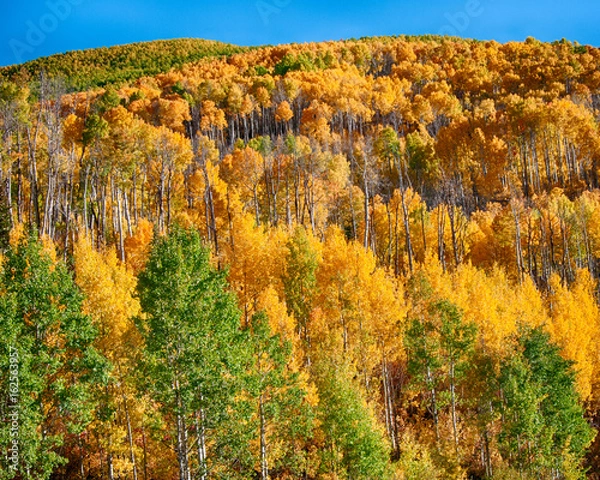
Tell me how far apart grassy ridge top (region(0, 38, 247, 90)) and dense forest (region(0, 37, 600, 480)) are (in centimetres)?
7665

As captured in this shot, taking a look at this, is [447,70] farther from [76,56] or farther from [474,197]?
[76,56]

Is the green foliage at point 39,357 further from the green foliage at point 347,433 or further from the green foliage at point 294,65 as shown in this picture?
the green foliage at point 294,65

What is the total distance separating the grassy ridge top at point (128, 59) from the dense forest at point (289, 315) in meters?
76.7

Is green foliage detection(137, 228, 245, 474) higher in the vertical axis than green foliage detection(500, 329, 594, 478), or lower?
higher

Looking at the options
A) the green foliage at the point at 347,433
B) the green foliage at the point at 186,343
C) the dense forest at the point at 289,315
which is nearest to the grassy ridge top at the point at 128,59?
the dense forest at the point at 289,315

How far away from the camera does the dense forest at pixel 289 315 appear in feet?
65.4

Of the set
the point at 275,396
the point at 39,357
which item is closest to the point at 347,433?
the point at 275,396

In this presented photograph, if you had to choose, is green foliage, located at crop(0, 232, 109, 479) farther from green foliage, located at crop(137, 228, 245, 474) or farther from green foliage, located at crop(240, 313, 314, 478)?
green foliage, located at crop(240, 313, 314, 478)

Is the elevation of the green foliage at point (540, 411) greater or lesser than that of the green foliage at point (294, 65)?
lesser

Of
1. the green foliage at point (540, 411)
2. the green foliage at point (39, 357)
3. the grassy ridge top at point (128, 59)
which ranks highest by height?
the grassy ridge top at point (128, 59)

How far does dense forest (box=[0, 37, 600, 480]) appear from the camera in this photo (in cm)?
1994

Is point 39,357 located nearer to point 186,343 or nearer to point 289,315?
point 186,343

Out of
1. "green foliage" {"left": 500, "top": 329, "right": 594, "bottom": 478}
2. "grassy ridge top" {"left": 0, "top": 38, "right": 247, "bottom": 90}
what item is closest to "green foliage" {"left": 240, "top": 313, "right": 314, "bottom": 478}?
"green foliage" {"left": 500, "top": 329, "right": 594, "bottom": 478}

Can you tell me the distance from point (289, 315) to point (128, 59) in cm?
14568
